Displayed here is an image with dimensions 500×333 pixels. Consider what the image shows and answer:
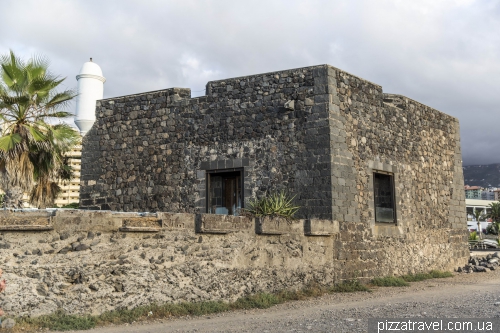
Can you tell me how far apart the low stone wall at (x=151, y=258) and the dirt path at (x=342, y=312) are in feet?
1.90

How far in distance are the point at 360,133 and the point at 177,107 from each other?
469 centimetres

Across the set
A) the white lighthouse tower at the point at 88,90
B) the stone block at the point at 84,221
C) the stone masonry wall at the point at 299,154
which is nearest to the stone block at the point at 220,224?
the stone block at the point at 84,221

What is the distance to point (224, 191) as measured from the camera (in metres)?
13.0

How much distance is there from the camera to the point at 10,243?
740cm

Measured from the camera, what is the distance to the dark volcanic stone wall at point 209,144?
1198 centimetres

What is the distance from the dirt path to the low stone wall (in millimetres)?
578

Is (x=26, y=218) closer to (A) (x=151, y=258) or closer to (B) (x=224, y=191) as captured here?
(A) (x=151, y=258)

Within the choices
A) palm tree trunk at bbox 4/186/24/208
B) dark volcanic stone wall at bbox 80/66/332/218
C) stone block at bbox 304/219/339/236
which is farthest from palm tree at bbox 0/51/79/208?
stone block at bbox 304/219/339/236

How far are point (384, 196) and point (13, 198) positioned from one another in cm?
877

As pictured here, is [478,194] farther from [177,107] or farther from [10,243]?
[10,243]

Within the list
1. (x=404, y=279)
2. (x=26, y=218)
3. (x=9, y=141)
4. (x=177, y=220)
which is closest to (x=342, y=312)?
(x=177, y=220)

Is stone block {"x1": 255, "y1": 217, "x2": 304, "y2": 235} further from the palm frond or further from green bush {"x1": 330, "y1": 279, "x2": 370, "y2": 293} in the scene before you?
the palm frond

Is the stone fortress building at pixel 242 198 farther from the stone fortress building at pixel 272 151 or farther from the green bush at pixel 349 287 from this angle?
the green bush at pixel 349 287

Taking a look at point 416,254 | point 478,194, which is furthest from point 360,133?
point 478,194
